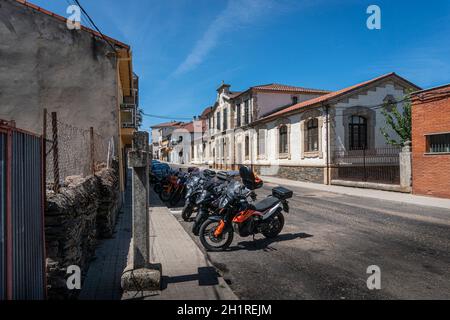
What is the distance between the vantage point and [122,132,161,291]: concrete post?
4.25 metres

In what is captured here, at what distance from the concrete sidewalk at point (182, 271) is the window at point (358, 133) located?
1688cm

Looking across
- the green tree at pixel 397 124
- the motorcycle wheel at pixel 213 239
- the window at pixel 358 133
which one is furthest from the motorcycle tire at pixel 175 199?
the green tree at pixel 397 124

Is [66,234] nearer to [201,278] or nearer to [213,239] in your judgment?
[201,278]

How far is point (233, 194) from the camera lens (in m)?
6.25

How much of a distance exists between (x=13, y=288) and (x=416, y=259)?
559 cm

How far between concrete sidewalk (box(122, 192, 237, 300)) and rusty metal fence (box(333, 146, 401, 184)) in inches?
526

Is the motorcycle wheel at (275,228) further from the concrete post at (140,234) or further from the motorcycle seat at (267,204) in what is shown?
the concrete post at (140,234)

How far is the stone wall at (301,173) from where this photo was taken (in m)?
21.2

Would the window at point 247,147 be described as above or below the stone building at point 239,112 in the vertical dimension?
below

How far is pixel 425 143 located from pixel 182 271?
41.6 feet

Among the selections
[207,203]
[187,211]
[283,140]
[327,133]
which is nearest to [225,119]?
[283,140]

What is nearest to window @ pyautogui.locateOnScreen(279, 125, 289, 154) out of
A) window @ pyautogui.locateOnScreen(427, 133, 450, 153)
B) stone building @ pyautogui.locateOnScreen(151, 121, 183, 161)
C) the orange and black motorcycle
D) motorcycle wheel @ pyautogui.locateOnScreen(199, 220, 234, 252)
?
window @ pyautogui.locateOnScreen(427, 133, 450, 153)

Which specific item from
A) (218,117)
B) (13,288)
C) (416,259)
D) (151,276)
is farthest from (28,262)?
(218,117)
